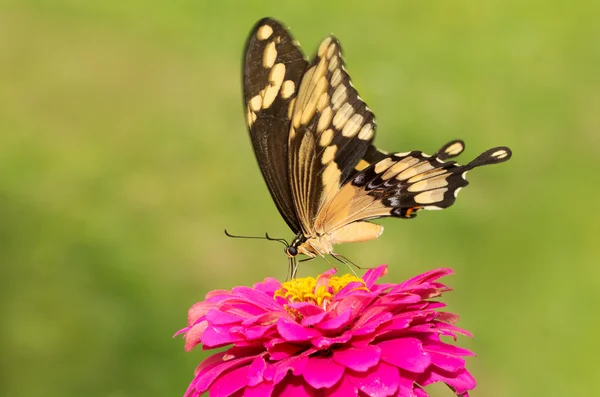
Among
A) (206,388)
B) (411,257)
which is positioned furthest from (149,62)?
(206,388)

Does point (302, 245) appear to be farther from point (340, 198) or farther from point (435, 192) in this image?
point (435, 192)

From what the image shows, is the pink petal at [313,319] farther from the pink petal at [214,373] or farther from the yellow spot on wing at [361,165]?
the yellow spot on wing at [361,165]

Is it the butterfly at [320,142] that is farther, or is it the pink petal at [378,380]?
the butterfly at [320,142]

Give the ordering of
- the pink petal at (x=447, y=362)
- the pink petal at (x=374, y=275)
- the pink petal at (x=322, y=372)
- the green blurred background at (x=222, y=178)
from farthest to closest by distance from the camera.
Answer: the green blurred background at (x=222, y=178) < the pink petal at (x=374, y=275) < the pink petal at (x=447, y=362) < the pink petal at (x=322, y=372)

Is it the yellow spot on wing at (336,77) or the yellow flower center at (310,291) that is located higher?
the yellow spot on wing at (336,77)

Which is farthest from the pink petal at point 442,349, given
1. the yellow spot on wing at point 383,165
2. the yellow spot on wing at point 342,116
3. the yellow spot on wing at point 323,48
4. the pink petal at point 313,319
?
the yellow spot on wing at point 323,48

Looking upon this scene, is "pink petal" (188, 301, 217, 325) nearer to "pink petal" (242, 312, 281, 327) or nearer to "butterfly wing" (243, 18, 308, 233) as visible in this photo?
"pink petal" (242, 312, 281, 327)
